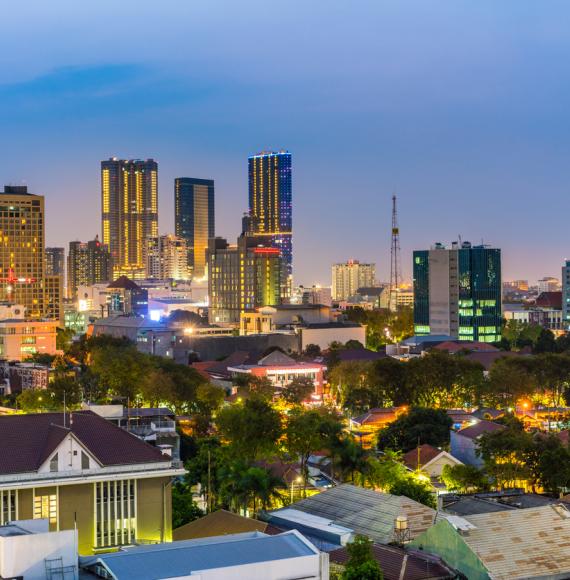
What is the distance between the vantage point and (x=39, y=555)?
58.0 feet

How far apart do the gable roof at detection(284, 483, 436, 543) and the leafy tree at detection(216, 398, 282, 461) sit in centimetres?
992

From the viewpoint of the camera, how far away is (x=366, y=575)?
68.5ft

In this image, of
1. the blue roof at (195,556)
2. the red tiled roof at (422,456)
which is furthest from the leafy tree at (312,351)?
the blue roof at (195,556)

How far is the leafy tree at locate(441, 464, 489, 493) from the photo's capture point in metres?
38.4

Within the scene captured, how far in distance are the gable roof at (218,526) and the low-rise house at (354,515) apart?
3.50 ft

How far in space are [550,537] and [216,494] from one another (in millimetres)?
13474

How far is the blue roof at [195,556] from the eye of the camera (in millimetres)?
17781

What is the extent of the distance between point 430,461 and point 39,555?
26641 millimetres

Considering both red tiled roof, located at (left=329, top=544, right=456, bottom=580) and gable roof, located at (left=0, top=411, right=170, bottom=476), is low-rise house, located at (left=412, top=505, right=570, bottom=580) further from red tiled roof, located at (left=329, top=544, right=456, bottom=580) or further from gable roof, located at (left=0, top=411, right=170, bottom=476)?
gable roof, located at (left=0, top=411, right=170, bottom=476)

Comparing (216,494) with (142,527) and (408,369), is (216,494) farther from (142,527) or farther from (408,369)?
(408,369)

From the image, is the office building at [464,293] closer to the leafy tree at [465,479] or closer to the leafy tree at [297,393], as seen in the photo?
the leafy tree at [297,393]

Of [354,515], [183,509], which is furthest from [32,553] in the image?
[183,509]

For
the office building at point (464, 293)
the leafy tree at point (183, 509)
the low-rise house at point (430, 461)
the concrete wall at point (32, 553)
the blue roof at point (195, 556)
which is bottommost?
the low-rise house at point (430, 461)

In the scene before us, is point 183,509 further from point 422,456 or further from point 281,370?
point 281,370
